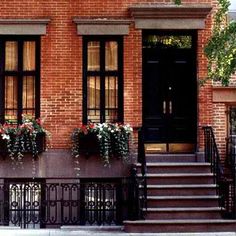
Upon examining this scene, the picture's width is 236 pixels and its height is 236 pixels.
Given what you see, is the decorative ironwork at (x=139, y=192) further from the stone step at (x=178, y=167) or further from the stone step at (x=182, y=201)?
the stone step at (x=178, y=167)

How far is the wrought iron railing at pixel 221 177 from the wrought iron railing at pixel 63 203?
6.59 feet

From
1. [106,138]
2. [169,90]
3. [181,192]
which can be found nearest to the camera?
[181,192]

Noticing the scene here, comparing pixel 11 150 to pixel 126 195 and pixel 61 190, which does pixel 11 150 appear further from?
pixel 126 195

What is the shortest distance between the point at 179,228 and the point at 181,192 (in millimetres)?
1173

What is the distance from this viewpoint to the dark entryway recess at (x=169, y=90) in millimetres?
17594

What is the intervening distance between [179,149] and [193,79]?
5.77 ft

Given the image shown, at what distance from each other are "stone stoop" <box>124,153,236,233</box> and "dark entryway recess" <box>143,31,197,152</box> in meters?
0.71

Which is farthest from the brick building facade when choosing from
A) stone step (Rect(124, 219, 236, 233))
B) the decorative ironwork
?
stone step (Rect(124, 219, 236, 233))

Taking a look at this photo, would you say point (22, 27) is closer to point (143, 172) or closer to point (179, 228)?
point (143, 172)

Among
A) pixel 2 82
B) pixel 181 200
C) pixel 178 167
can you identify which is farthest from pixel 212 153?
pixel 2 82

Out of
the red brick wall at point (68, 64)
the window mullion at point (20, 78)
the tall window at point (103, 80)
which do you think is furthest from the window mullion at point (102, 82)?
the window mullion at point (20, 78)

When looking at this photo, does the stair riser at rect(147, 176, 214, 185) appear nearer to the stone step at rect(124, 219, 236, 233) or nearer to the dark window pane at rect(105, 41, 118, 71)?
the stone step at rect(124, 219, 236, 233)

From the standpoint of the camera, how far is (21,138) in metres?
16.5

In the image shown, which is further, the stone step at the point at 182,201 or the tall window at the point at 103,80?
the tall window at the point at 103,80
